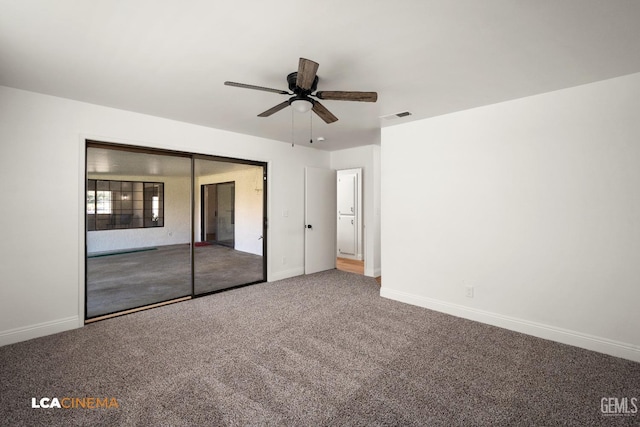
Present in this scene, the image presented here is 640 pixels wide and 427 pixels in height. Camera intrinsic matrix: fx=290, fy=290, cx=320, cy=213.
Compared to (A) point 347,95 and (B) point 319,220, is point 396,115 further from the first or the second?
(B) point 319,220

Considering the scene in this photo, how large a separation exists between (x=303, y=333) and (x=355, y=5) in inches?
105

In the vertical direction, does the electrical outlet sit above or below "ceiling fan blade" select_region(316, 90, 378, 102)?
below

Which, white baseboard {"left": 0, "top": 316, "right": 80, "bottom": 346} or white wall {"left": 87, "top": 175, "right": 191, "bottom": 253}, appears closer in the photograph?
white baseboard {"left": 0, "top": 316, "right": 80, "bottom": 346}

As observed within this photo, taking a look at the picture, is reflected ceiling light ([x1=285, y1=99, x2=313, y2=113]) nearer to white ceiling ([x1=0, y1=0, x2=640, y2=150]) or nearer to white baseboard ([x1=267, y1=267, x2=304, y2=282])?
white ceiling ([x1=0, y1=0, x2=640, y2=150])

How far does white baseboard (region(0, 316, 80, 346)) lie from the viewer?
2632 mm

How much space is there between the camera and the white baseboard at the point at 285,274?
4.75m

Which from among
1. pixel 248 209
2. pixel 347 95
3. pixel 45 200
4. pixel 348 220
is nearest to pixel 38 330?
pixel 45 200

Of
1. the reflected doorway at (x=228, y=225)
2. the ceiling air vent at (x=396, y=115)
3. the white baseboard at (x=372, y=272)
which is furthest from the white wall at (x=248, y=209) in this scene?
the ceiling air vent at (x=396, y=115)

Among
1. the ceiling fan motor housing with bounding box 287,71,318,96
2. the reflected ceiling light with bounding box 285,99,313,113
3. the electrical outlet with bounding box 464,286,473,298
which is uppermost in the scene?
the ceiling fan motor housing with bounding box 287,71,318,96

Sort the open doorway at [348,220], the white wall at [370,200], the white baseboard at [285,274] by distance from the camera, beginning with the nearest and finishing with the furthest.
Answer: the white baseboard at [285,274] → the white wall at [370,200] → the open doorway at [348,220]

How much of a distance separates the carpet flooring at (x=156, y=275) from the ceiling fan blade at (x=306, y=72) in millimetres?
3370

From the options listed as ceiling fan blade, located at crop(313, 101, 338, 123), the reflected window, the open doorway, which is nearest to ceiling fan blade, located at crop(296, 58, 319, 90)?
ceiling fan blade, located at crop(313, 101, 338, 123)

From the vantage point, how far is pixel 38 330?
2779 millimetres

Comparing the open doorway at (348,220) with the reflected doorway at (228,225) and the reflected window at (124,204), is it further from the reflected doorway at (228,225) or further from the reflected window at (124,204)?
the reflected window at (124,204)
